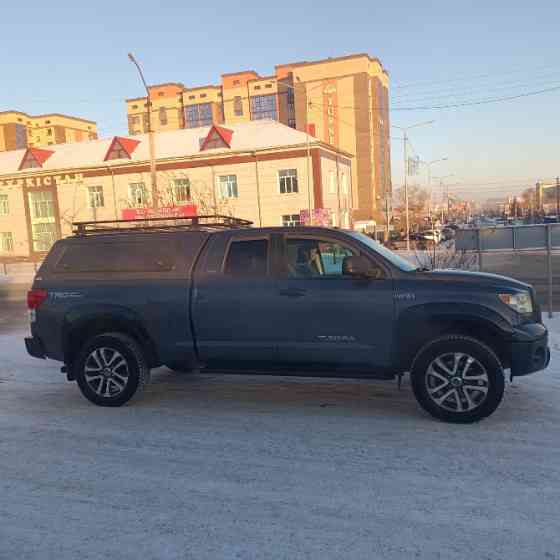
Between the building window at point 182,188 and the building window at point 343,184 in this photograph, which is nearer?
the building window at point 182,188

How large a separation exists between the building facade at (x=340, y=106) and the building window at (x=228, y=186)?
113 ft

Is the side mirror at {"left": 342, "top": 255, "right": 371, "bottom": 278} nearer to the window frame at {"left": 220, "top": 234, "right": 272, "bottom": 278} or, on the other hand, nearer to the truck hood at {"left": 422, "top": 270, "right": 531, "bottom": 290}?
the truck hood at {"left": 422, "top": 270, "right": 531, "bottom": 290}

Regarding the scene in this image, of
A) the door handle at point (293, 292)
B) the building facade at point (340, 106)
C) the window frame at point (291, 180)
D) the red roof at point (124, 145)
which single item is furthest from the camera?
the building facade at point (340, 106)

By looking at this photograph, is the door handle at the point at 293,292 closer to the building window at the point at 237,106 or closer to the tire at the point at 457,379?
the tire at the point at 457,379

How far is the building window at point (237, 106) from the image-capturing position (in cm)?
11119

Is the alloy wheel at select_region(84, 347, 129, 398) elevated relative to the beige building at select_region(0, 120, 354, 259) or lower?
lower

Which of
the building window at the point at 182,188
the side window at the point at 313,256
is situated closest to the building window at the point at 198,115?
the building window at the point at 182,188

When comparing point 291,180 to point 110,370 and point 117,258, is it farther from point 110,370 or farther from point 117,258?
point 110,370

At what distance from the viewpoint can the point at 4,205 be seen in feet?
171

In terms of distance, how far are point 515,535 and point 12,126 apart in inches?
5465

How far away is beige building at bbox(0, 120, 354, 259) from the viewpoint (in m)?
42.1

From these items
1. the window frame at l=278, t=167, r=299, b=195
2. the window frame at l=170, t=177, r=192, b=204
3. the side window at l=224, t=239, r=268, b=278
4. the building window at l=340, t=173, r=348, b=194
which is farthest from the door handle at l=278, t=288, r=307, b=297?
the building window at l=340, t=173, r=348, b=194

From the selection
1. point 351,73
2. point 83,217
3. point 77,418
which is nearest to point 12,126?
point 351,73

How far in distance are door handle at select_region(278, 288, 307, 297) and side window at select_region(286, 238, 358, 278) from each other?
161 millimetres
